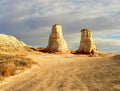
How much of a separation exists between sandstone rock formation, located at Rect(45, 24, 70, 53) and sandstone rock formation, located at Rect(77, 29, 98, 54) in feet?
17.4

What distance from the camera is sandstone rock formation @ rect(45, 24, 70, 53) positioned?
6150 cm

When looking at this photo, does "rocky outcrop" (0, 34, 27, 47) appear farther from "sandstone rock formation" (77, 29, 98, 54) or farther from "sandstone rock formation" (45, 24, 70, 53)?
"sandstone rock formation" (77, 29, 98, 54)

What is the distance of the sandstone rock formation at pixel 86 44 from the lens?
66438 millimetres

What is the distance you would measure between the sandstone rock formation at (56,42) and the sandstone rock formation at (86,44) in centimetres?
530

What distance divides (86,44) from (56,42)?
8429 mm

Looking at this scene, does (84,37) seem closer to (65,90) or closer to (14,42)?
(14,42)

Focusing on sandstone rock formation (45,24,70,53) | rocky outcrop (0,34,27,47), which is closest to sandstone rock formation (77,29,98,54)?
sandstone rock formation (45,24,70,53)

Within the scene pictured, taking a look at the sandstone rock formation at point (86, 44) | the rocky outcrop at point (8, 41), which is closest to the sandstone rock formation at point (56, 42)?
the sandstone rock formation at point (86, 44)

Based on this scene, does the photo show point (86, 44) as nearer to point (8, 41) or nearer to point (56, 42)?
point (56, 42)

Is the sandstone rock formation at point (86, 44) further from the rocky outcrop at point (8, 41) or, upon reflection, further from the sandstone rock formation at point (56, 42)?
the rocky outcrop at point (8, 41)

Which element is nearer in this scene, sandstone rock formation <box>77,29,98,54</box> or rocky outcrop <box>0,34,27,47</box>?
rocky outcrop <box>0,34,27,47</box>

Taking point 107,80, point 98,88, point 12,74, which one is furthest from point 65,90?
point 12,74

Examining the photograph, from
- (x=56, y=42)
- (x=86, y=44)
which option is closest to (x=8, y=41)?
(x=56, y=42)

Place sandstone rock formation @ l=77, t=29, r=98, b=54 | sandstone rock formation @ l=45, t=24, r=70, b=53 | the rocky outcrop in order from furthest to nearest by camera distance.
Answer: sandstone rock formation @ l=77, t=29, r=98, b=54
sandstone rock formation @ l=45, t=24, r=70, b=53
the rocky outcrop
